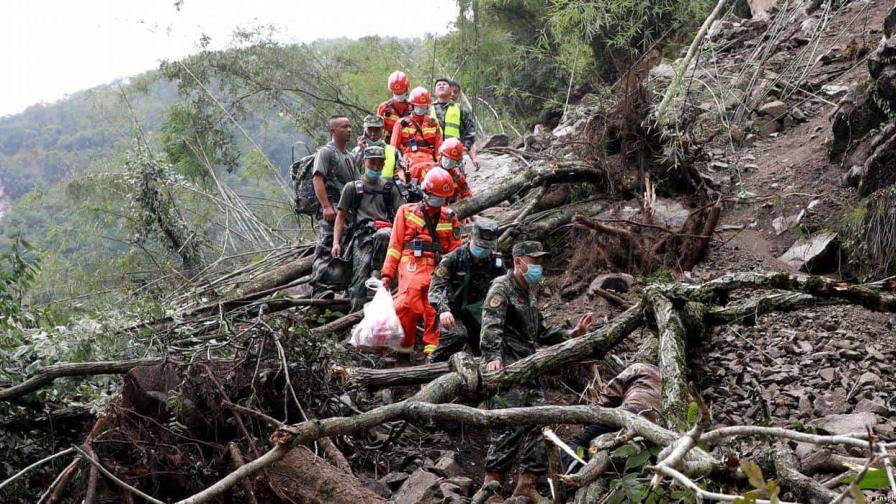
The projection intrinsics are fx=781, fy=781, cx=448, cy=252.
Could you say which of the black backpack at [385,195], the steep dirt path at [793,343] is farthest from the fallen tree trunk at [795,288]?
the black backpack at [385,195]

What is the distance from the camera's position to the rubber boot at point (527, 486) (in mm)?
4664

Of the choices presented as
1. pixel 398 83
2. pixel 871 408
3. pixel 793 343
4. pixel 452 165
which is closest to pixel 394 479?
pixel 871 408

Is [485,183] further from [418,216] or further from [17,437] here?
[17,437]

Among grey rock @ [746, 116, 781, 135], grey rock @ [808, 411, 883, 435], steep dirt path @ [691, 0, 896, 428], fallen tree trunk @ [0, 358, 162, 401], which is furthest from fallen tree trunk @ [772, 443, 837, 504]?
grey rock @ [746, 116, 781, 135]

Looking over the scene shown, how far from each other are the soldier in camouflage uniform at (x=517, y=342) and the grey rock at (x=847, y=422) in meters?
1.60

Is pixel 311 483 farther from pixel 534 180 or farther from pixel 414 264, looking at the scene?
pixel 534 180

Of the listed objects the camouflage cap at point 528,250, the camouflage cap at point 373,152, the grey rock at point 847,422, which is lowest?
the grey rock at point 847,422

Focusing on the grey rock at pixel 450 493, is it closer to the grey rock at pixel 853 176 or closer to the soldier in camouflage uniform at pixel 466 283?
the soldier in camouflage uniform at pixel 466 283

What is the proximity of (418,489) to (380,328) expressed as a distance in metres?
A: 1.92

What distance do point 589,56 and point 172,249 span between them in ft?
26.6

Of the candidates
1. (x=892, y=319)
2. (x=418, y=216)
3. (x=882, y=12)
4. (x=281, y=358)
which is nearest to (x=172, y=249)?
(x=418, y=216)

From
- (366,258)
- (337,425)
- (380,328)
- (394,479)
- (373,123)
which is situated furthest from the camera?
(373,123)

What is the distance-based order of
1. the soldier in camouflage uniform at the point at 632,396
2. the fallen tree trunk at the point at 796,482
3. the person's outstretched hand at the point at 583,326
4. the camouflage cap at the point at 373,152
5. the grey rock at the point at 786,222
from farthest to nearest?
the grey rock at the point at 786,222 < the camouflage cap at the point at 373,152 < the person's outstretched hand at the point at 583,326 < the soldier in camouflage uniform at the point at 632,396 < the fallen tree trunk at the point at 796,482

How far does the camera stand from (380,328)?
626 cm
